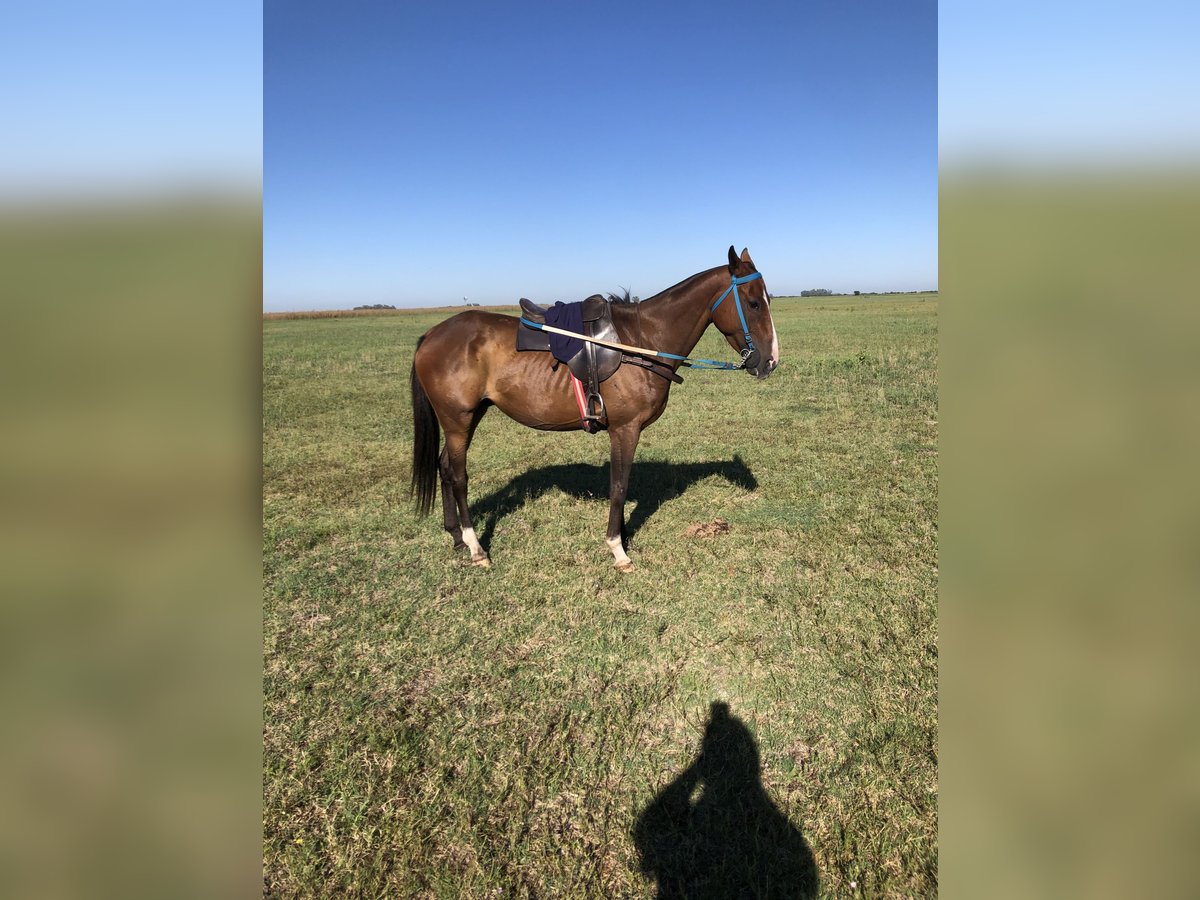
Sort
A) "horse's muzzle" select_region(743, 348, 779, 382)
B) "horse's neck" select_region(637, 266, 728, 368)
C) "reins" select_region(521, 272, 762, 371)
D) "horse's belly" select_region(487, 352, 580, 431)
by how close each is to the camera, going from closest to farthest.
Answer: "reins" select_region(521, 272, 762, 371), "horse's muzzle" select_region(743, 348, 779, 382), "horse's neck" select_region(637, 266, 728, 368), "horse's belly" select_region(487, 352, 580, 431)

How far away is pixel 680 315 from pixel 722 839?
390 cm

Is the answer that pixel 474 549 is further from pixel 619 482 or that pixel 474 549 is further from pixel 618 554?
pixel 619 482

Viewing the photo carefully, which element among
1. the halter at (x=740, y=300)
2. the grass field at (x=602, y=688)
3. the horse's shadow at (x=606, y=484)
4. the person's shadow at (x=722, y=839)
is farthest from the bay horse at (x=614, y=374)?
the person's shadow at (x=722, y=839)

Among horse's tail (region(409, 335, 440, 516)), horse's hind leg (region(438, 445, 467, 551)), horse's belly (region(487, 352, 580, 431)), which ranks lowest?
horse's hind leg (region(438, 445, 467, 551))

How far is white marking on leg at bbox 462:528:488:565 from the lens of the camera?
18.4 ft

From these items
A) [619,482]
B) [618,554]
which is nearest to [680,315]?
[619,482]

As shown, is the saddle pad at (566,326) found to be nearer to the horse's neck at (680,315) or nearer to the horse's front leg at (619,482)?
the horse's neck at (680,315)

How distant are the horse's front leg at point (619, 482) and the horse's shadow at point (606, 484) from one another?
684 millimetres

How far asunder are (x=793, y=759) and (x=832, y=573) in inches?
91.0

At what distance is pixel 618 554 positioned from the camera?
18.3 ft

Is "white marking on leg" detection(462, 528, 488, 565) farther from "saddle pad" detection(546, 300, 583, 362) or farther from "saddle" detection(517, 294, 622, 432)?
"saddle pad" detection(546, 300, 583, 362)

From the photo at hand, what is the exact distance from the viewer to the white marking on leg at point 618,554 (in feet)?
18.1

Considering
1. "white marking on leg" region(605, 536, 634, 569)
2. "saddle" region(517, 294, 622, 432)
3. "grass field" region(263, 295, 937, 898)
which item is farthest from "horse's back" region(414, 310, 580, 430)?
"grass field" region(263, 295, 937, 898)
